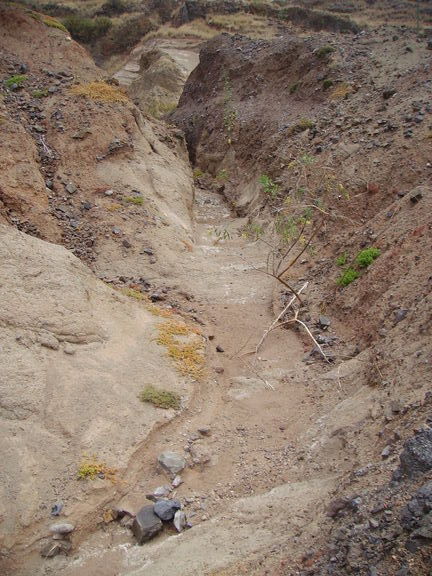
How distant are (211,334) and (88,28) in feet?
146

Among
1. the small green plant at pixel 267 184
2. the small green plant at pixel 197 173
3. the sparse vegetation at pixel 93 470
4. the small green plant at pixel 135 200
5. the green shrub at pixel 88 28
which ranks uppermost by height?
the small green plant at pixel 267 184

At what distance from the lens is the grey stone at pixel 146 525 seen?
6.22 metres

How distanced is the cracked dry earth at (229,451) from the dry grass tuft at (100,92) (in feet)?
24.7

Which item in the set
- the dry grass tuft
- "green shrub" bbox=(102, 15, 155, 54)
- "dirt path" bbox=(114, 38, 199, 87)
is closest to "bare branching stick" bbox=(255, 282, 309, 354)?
the dry grass tuft

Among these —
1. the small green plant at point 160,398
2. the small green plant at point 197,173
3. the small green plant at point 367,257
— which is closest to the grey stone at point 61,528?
the small green plant at point 160,398

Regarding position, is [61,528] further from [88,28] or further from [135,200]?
[88,28]

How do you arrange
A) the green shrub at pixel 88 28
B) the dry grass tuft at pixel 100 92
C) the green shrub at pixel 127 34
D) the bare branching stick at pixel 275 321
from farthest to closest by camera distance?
the green shrub at pixel 88 28
the green shrub at pixel 127 34
the dry grass tuft at pixel 100 92
the bare branching stick at pixel 275 321

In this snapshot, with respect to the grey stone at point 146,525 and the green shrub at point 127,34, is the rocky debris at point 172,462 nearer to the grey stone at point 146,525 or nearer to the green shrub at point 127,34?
the grey stone at point 146,525

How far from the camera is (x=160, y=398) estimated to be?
825 cm

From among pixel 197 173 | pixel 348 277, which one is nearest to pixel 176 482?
pixel 348 277

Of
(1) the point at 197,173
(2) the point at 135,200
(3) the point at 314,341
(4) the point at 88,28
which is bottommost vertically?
(4) the point at 88,28

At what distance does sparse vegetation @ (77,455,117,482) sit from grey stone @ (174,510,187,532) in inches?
40.0

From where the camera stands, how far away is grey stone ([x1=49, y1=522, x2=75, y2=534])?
620cm

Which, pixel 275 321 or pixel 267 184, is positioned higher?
pixel 267 184
